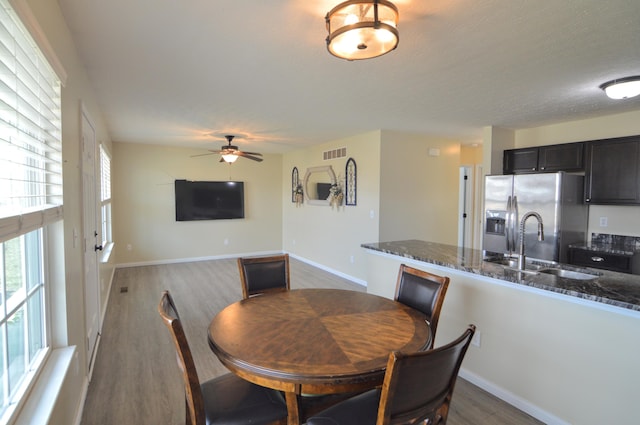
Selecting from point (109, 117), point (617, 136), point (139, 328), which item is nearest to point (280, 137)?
point (109, 117)

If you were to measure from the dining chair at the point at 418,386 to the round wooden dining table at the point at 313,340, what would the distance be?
170 mm

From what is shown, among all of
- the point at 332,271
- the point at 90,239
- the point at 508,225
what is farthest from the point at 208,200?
the point at 508,225

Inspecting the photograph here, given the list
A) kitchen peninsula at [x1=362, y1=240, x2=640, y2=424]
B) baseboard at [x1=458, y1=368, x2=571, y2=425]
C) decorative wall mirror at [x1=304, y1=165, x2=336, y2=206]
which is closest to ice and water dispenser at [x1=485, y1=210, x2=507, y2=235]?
kitchen peninsula at [x1=362, y1=240, x2=640, y2=424]

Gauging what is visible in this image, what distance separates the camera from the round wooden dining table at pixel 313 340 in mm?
1328

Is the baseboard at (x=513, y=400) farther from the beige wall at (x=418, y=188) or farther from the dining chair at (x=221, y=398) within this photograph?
the beige wall at (x=418, y=188)

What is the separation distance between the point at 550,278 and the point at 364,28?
1.94 metres

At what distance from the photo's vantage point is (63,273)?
1815 mm

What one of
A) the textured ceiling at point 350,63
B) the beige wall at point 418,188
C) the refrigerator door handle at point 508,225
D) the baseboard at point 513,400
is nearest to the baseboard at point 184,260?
the textured ceiling at point 350,63

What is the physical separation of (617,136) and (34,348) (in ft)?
18.4

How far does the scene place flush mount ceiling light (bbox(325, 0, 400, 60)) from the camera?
150 centimetres

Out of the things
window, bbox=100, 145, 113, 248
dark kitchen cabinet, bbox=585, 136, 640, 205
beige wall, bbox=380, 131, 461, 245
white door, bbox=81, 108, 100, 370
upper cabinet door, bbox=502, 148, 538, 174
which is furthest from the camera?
beige wall, bbox=380, 131, 461, 245

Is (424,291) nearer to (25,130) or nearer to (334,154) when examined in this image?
(25,130)

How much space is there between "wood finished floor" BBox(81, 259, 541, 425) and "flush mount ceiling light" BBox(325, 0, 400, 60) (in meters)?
2.29

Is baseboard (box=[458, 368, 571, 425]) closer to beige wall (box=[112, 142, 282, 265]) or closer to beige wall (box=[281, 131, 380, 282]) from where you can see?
beige wall (box=[281, 131, 380, 282])
